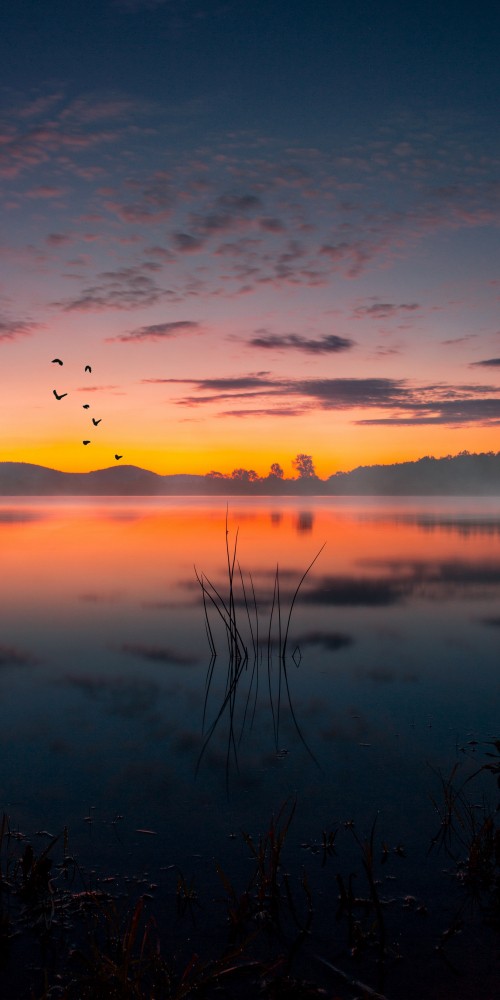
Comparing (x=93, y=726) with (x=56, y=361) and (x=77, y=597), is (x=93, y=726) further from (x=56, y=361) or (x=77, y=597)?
(x=77, y=597)

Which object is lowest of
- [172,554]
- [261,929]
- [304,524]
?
[261,929]

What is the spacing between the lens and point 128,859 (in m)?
6.07

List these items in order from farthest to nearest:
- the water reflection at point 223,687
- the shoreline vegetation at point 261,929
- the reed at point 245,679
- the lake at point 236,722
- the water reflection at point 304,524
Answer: the water reflection at point 304,524
the reed at point 245,679
the water reflection at point 223,687
the lake at point 236,722
the shoreline vegetation at point 261,929

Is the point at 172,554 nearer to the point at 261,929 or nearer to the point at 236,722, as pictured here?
the point at 236,722

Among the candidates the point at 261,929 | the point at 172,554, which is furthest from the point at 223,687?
the point at 172,554

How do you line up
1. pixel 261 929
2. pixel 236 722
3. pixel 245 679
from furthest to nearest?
pixel 245 679 → pixel 236 722 → pixel 261 929

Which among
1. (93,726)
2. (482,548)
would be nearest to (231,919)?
(93,726)

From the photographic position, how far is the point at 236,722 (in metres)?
10.4

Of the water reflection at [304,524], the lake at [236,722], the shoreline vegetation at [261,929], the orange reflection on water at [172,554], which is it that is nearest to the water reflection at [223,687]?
the lake at [236,722]

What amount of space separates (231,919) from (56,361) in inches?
472

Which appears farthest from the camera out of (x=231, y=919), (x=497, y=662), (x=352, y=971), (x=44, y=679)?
(x=497, y=662)

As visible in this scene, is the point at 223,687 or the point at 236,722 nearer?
the point at 236,722

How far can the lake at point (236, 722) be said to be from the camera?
21.5ft

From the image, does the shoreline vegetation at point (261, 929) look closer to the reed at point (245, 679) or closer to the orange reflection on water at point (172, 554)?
the reed at point (245, 679)
